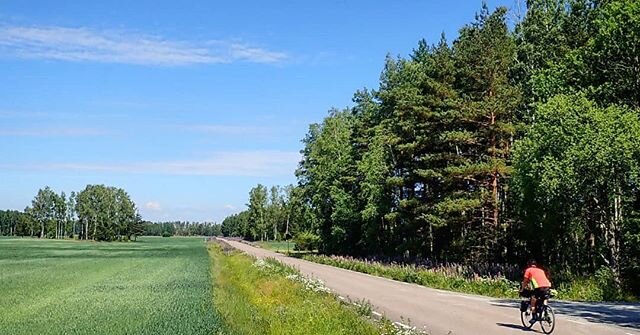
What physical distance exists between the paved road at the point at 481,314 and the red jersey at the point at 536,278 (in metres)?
1.12

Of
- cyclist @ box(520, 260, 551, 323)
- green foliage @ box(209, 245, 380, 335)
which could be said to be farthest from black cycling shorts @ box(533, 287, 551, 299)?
green foliage @ box(209, 245, 380, 335)

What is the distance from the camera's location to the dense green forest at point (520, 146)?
27734mm

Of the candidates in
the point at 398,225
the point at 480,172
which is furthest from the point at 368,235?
the point at 480,172

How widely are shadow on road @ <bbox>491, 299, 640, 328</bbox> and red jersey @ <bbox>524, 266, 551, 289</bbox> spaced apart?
1.99 metres

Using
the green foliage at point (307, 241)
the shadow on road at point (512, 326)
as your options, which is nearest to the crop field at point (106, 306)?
the shadow on road at point (512, 326)

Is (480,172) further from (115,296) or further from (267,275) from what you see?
(115,296)

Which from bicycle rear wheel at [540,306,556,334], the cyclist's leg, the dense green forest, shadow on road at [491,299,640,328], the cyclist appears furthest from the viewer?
the dense green forest

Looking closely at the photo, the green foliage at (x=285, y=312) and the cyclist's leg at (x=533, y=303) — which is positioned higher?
the cyclist's leg at (x=533, y=303)

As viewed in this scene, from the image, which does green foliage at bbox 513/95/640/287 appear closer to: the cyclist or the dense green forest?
the dense green forest

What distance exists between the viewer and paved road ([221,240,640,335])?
16.1 m

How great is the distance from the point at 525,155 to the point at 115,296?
2028cm

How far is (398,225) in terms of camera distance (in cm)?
5266

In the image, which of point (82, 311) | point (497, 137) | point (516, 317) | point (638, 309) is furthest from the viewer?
point (497, 137)

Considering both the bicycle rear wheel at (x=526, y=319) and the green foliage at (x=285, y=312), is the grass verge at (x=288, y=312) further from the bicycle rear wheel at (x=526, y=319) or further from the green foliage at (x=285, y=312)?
the bicycle rear wheel at (x=526, y=319)
